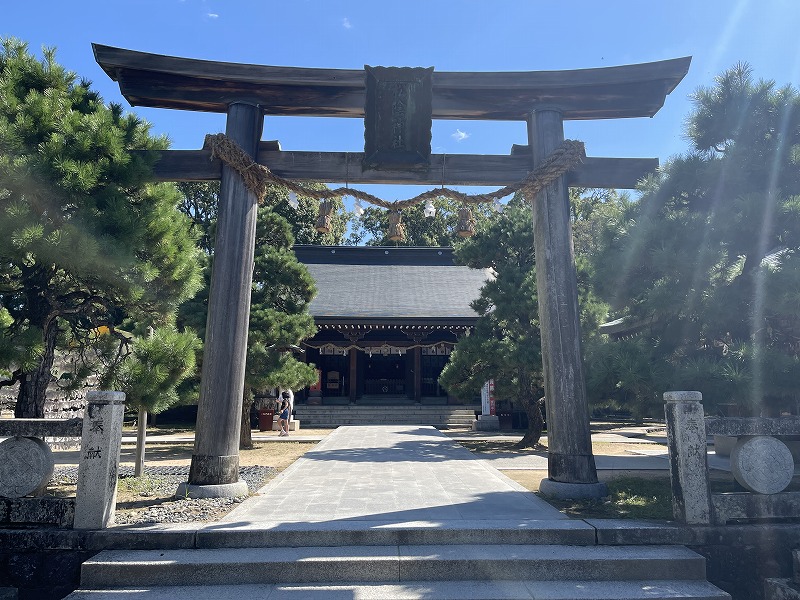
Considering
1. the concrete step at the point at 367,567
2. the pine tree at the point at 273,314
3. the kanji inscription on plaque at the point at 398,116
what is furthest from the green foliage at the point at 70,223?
the pine tree at the point at 273,314

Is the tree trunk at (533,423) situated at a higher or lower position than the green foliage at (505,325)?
lower

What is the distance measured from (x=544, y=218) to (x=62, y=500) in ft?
20.5

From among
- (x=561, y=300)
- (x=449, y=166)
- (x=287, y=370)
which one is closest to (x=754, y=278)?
(x=561, y=300)

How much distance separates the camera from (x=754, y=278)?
534 centimetres

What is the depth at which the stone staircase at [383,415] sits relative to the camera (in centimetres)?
1945

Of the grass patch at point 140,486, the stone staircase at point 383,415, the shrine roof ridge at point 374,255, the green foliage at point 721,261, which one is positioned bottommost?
the grass patch at point 140,486

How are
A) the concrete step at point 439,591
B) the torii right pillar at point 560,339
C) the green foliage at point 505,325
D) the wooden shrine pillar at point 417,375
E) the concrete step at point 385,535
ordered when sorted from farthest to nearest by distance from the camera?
1. the wooden shrine pillar at point 417,375
2. the green foliage at point 505,325
3. the torii right pillar at point 560,339
4. the concrete step at point 385,535
5. the concrete step at point 439,591

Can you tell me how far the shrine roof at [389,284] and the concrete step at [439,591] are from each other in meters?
15.4

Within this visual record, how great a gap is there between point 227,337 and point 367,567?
3.24 meters

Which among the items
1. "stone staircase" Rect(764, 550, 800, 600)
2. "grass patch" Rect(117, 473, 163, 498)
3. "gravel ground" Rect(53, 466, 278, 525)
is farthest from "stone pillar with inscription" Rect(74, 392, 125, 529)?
"stone staircase" Rect(764, 550, 800, 600)

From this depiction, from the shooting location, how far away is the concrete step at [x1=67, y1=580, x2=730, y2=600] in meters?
3.75

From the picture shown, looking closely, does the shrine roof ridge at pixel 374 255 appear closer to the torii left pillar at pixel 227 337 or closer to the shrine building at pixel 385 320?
the shrine building at pixel 385 320

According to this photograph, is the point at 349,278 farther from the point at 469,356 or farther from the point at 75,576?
the point at 75,576

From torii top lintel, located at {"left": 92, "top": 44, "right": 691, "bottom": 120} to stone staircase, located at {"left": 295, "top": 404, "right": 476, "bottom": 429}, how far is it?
14567mm
